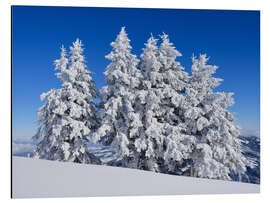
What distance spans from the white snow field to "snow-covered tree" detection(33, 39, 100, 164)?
1.50m

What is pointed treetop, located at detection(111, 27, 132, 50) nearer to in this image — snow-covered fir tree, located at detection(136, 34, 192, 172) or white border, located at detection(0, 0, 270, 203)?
snow-covered fir tree, located at detection(136, 34, 192, 172)

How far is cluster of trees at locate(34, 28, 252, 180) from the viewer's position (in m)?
11.2

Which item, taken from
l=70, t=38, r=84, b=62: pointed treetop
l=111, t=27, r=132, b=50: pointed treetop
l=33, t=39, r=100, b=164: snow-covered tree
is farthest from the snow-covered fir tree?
l=70, t=38, r=84, b=62: pointed treetop

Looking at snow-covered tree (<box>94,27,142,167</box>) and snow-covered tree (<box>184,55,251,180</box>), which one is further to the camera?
snow-covered tree (<box>184,55,251,180</box>)

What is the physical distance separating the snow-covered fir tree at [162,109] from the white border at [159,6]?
162cm

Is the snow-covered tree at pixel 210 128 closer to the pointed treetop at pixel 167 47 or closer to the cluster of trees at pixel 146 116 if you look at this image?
the cluster of trees at pixel 146 116

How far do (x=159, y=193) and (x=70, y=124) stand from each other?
14.1 ft

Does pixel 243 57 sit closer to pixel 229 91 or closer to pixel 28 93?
pixel 229 91

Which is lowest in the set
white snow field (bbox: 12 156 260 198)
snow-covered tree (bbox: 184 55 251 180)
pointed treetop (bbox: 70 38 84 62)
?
white snow field (bbox: 12 156 260 198)

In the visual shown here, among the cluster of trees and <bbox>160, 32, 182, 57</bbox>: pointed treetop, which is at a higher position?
<bbox>160, 32, 182, 57</bbox>: pointed treetop

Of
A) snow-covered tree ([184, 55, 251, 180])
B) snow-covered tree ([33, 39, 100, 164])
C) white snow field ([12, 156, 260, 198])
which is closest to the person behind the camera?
white snow field ([12, 156, 260, 198])

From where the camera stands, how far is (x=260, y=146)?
1077 centimetres
